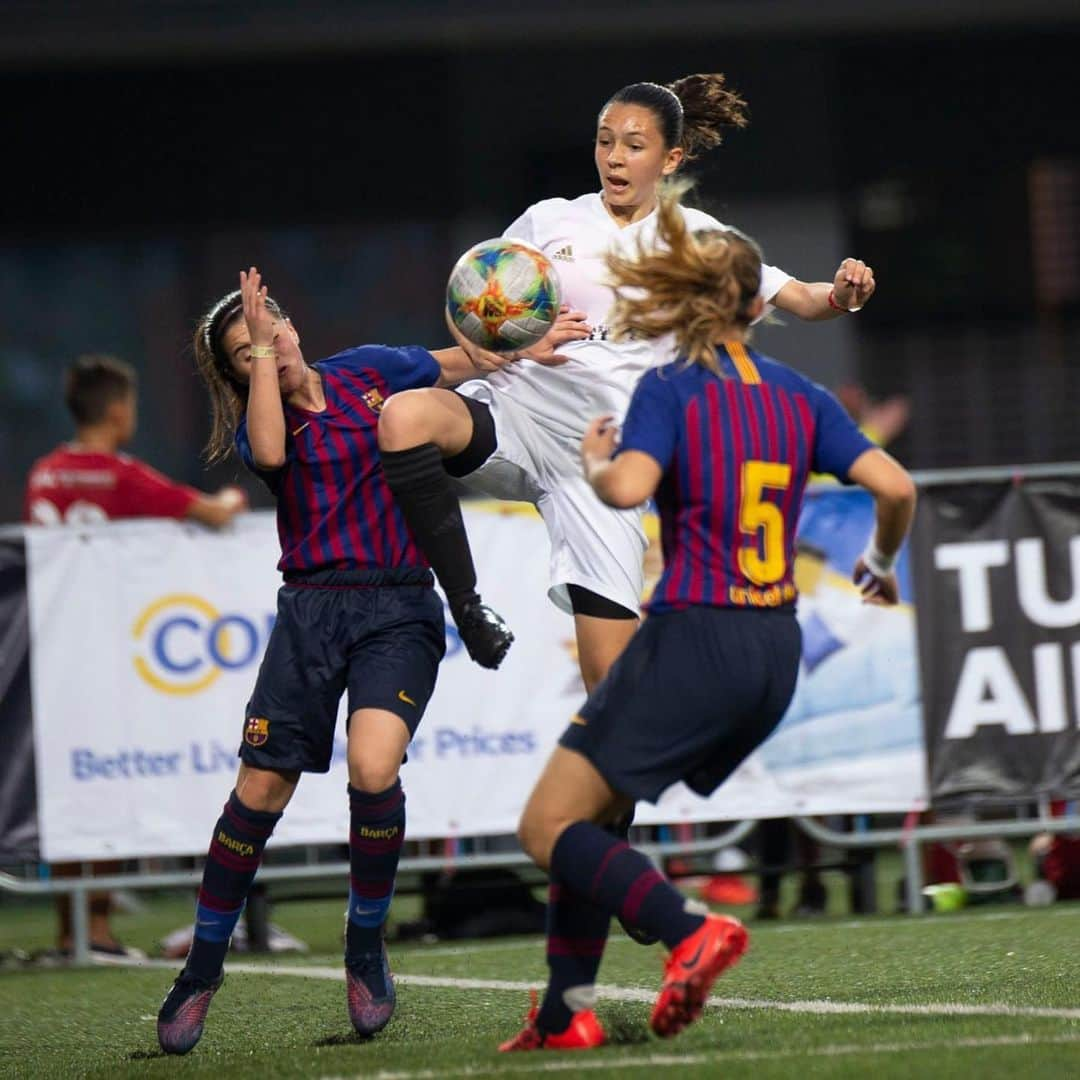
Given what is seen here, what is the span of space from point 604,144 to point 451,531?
130 centimetres

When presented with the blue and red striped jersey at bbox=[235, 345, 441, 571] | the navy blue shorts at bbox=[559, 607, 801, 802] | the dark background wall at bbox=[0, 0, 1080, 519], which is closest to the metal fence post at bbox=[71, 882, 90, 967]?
the blue and red striped jersey at bbox=[235, 345, 441, 571]

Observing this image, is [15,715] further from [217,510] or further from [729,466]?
[729,466]

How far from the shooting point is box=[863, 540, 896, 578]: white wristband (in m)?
4.95

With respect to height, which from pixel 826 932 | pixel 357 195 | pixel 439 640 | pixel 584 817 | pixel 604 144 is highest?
pixel 357 195

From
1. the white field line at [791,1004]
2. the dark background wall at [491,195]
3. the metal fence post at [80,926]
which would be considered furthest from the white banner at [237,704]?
the dark background wall at [491,195]

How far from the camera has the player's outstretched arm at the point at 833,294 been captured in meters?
5.78

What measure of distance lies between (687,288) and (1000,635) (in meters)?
4.14

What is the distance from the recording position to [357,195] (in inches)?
584

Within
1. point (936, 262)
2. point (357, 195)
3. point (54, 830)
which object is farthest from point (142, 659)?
point (936, 262)

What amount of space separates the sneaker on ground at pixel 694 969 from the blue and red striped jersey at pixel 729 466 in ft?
2.26

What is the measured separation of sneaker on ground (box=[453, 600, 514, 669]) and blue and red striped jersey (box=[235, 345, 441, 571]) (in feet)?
0.68

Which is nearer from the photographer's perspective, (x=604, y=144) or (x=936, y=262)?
(x=604, y=144)

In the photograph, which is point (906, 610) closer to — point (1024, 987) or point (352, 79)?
point (1024, 987)

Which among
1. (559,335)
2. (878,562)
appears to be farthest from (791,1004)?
(559,335)
